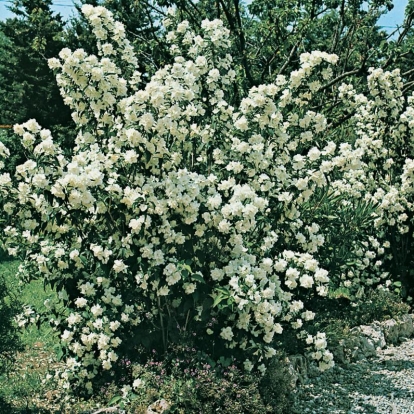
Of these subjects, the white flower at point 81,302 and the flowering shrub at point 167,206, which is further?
the white flower at point 81,302

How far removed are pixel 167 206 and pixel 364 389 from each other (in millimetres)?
2408

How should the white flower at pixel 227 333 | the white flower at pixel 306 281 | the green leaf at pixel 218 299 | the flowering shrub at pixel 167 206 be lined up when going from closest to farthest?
the green leaf at pixel 218 299, the flowering shrub at pixel 167 206, the white flower at pixel 227 333, the white flower at pixel 306 281

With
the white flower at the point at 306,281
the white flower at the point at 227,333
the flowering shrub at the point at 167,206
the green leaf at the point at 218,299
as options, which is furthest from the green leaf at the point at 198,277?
the white flower at the point at 306,281

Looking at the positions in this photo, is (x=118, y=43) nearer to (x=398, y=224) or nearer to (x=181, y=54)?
(x=181, y=54)

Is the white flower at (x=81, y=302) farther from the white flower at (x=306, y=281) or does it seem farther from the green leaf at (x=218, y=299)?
the white flower at (x=306, y=281)

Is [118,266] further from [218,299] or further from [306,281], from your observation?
[306,281]

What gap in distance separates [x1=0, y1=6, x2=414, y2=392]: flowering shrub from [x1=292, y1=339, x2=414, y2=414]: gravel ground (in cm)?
32

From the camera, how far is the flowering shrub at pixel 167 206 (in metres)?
4.13

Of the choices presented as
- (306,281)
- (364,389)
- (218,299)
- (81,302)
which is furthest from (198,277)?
(364,389)

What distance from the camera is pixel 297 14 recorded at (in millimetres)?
9336

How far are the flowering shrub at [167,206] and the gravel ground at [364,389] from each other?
1.06ft

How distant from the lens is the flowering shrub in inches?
163

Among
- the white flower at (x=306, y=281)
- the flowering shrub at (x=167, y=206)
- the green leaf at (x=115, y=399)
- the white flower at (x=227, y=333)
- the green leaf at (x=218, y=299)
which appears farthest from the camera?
the white flower at (x=306, y=281)

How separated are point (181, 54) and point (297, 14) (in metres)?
4.35
